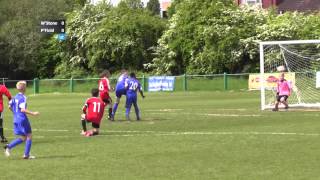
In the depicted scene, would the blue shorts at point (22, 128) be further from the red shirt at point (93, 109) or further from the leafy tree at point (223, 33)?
the leafy tree at point (223, 33)

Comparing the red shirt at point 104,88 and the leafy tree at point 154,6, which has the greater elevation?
the leafy tree at point 154,6

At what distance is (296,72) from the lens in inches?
1385

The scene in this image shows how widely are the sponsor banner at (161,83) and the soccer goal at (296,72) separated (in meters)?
17.3

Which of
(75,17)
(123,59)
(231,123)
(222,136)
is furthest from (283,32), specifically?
(222,136)

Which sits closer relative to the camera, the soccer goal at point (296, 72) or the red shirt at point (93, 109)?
the red shirt at point (93, 109)

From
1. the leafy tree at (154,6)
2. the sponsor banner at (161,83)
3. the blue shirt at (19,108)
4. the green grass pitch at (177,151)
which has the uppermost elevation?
the leafy tree at (154,6)

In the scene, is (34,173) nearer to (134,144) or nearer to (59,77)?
(134,144)

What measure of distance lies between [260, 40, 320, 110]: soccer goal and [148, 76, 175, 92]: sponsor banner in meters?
17.3

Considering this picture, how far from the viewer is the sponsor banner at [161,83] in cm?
5516

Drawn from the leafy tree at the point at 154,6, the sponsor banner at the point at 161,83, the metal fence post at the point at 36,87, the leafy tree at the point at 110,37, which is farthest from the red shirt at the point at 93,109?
the leafy tree at the point at 154,6

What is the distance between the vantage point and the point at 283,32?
54.5m

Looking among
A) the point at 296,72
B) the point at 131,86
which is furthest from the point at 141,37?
the point at 131,86

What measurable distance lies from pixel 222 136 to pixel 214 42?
128ft

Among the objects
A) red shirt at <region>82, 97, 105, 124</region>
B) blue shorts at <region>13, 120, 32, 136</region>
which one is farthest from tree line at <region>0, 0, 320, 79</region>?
blue shorts at <region>13, 120, 32, 136</region>
